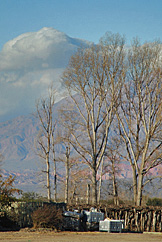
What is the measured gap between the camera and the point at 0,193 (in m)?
22.3

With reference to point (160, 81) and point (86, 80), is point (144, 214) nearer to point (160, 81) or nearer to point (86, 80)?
point (160, 81)

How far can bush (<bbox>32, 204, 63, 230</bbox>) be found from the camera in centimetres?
1947

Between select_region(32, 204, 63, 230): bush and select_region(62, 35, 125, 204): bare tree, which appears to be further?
select_region(62, 35, 125, 204): bare tree

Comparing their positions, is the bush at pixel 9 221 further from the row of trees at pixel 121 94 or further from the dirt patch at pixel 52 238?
the row of trees at pixel 121 94

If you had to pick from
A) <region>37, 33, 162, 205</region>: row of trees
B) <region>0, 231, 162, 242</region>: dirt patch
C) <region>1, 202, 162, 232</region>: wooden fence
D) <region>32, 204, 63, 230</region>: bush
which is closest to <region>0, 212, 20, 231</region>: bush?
<region>32, 204, 63, 230</region>: bush

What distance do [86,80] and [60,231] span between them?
1827 centimetres

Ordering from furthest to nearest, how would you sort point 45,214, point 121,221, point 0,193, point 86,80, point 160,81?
point 86,80 → point 160,81 → point 0,193 → point 121,221 → point 45,214

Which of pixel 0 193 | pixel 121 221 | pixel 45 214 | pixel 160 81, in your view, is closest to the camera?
pixel 45 214

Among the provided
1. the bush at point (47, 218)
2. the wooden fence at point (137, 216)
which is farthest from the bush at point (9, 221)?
the wooden fence at point (137, 216)

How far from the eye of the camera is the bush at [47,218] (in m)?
19.5

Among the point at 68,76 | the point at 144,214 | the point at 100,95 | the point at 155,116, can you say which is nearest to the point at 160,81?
the point at 155,116

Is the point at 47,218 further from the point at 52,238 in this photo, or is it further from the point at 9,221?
the point at 52,238

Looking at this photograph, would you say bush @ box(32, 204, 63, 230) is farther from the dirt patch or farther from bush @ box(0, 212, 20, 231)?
bush @ box(0, 212, 20, 231)

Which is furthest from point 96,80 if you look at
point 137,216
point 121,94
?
point 137,216
